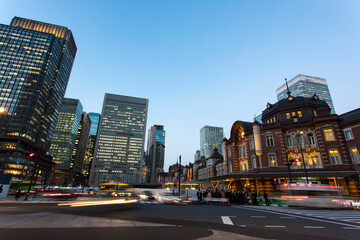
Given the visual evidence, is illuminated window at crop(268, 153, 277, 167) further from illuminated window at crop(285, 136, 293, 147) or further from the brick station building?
illuminated window at crop(285, 136, 293, 147)

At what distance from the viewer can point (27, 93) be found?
112438 mm

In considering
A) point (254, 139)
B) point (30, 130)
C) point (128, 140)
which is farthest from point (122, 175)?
point (254, 139)

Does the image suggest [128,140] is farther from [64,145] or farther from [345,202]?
[345,202]

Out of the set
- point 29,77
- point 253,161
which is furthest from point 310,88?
point 29,77

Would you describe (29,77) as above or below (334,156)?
above

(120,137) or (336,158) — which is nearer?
(336,158)

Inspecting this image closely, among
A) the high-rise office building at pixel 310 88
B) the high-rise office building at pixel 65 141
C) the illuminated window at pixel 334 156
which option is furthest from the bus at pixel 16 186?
the high-rise office building at pixel 310 88

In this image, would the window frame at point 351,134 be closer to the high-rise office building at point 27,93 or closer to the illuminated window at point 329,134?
the illuminated window at point 329,134

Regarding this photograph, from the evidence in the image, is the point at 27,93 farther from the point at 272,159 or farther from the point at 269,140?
the point at 272,159

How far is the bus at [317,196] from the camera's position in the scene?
17.8m

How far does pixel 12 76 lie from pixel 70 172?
98414mm

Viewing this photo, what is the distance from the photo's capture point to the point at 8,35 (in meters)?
123

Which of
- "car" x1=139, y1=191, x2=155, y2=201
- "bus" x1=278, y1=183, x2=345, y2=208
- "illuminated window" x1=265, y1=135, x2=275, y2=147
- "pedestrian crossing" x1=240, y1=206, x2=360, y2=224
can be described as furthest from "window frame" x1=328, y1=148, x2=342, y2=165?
"car" x1=139, y1=191, x2=155, y2=201

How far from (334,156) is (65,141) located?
7745 inches
